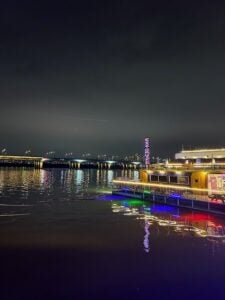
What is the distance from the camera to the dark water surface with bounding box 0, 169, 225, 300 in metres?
19.6

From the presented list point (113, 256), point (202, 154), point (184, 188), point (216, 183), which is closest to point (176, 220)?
point (216, 183)

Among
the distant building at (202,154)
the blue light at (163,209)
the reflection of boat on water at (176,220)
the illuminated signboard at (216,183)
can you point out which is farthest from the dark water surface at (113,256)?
the distant building at (202,154)

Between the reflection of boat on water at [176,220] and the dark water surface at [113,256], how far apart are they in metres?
0.10

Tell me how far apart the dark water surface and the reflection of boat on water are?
0.33 feet

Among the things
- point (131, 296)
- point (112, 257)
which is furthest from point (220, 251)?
point (131, 296)

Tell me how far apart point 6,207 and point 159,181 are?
27900 millimetres

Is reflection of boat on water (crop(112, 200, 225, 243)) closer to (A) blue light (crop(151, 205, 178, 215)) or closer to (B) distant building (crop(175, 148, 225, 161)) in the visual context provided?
(A) blue light (crop(151, 205, 178, 215))

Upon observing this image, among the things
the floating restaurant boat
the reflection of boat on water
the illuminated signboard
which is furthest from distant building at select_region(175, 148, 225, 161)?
the reflection of boat on water

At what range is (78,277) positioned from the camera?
21438 mm

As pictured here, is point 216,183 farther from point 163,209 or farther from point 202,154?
point 202,154

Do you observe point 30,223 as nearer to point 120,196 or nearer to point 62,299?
point 62,299

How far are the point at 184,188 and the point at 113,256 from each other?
2955 cm

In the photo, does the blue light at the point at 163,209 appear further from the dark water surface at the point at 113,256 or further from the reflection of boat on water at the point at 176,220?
the dark water surface at the point at 113,256

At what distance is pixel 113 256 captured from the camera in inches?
1021
